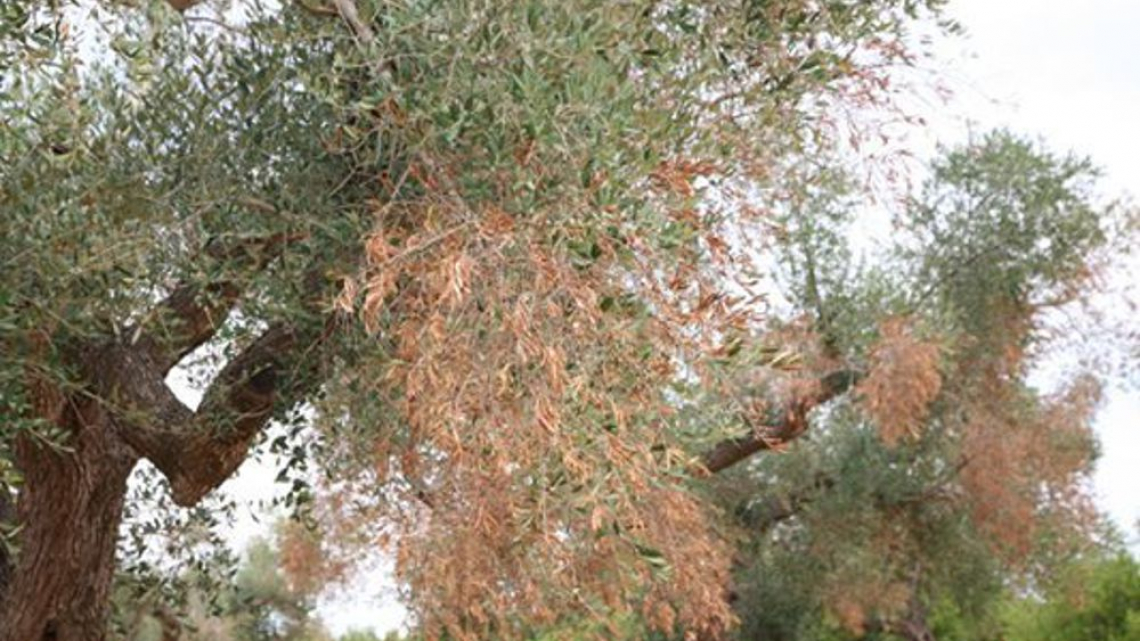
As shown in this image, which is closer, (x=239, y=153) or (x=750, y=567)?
(x=239, y=153)

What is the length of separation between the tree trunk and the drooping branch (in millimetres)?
5544

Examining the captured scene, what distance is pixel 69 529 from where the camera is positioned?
26.8ft

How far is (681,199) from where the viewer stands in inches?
215

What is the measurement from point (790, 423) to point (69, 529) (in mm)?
6299

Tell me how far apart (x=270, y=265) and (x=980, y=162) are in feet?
27.8

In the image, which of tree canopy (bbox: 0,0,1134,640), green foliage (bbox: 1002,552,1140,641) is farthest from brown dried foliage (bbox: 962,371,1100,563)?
tree canopy (bbox: 0,0,1134,640)

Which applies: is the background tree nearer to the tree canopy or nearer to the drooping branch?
the drooping branch

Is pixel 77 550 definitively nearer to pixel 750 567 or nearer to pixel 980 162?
pixel 980 162

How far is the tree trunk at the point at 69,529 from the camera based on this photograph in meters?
8.11

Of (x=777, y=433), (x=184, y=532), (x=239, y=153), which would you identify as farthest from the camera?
(x=777, y=433)

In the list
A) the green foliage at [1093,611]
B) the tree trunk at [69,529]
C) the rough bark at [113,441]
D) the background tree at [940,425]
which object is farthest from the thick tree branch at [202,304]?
the green foliage at [1093,611]

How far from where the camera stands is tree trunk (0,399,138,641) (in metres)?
8.11

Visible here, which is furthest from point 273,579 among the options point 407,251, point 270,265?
point 407,251

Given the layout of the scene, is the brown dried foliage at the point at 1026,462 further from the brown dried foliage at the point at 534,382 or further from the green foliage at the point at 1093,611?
the brown dried foliage at the point at 534,382
